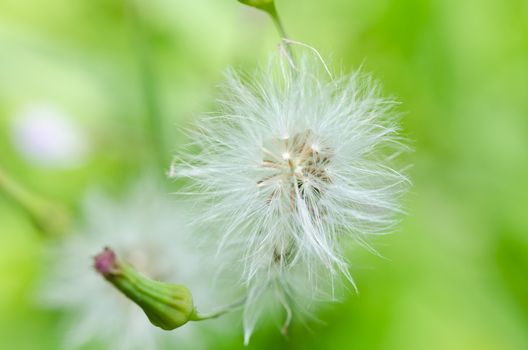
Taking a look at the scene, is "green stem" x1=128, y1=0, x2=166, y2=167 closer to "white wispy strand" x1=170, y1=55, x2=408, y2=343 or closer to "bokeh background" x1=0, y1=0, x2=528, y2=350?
"bokeh background" x1=0, y1=0, x2=528, y2=350

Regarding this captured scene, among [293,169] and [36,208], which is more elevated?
[293,169]

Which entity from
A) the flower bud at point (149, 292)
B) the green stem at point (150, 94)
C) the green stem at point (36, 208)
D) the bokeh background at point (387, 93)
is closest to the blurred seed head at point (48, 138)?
the bokeh background at point (387, 93)

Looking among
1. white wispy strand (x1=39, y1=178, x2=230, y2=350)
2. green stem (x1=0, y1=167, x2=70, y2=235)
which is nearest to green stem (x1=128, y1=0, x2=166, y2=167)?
white wispy strand (x1=39, y1=178, x2=230, y2=350)

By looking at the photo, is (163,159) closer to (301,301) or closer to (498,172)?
(301,301)

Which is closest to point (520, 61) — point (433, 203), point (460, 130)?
point (460, 130)

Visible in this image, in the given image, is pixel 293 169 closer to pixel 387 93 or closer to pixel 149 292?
pixel 149 292

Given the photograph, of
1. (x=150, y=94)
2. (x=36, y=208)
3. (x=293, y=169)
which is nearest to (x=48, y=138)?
(x=150, y=94)
